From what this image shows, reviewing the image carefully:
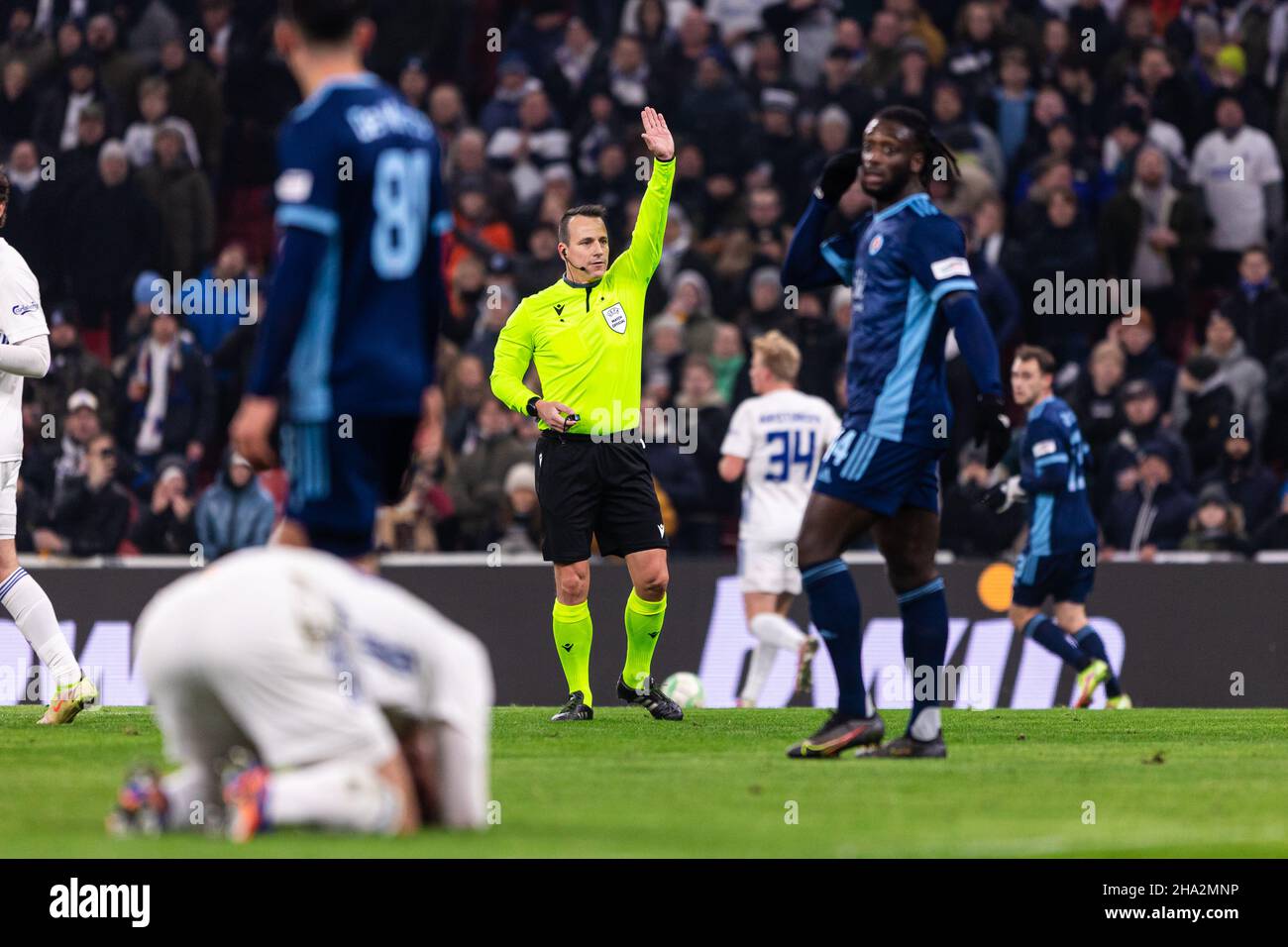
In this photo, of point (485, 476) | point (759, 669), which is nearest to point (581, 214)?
point (759, 669)

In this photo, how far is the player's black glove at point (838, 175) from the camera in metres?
8.61

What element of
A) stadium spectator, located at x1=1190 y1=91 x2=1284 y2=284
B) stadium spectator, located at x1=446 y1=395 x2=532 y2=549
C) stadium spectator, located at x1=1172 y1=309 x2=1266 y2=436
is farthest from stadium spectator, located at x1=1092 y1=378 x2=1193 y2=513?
stadium spectator, located at x1=446 y1=395 x2=532 y2=549

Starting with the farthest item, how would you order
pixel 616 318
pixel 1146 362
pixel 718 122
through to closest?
pixel 718 122
pixel 1146 362
pixel 616 318

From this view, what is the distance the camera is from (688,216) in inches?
728

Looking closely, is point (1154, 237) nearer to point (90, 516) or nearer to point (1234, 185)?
point (1234, 185)

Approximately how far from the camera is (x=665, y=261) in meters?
17.9

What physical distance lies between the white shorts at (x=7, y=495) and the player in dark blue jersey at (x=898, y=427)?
4124 millimetres

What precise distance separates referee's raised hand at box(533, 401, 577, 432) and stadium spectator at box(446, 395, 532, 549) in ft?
17.8

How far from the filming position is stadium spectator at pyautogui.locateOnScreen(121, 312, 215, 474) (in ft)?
57.1

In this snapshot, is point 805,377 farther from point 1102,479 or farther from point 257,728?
point 257,728

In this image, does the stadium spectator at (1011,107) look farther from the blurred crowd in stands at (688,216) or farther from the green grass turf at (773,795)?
the green grass turf at (773,795)

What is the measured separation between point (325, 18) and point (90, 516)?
450 inches

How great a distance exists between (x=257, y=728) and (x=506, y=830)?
3.21 feet

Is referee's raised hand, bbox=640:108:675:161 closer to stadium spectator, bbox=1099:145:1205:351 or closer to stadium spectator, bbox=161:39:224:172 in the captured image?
stadium spectator, bbox=1099:145:1205:351
